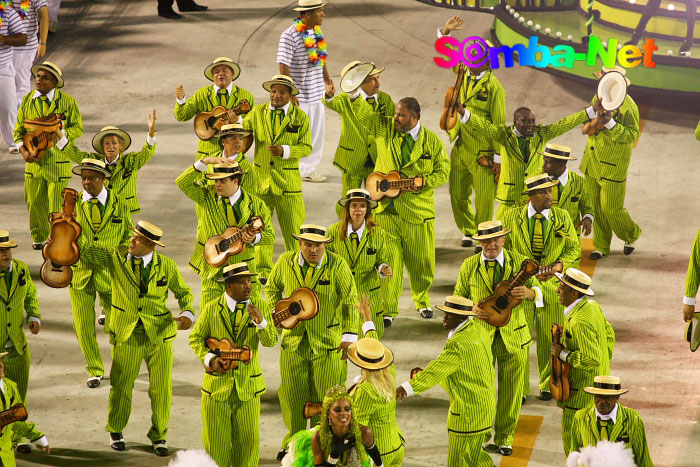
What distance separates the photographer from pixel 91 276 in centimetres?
1177

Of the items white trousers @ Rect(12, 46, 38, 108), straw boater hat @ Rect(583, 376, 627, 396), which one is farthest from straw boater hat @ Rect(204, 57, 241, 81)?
straw boater hat @ Rect(583, 376, 627, 396)

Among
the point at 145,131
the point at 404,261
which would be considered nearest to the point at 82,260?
the point at 404,261

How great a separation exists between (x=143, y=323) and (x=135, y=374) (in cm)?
50

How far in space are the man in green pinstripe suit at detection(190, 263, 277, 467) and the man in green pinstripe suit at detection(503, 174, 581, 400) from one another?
2.75 metres

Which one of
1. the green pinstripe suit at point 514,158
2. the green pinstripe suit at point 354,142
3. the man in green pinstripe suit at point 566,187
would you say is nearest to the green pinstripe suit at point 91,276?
the green pinstripe suit at point 354,142

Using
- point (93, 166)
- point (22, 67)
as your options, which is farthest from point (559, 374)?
point (22, 67)

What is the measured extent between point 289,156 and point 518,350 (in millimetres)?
3775

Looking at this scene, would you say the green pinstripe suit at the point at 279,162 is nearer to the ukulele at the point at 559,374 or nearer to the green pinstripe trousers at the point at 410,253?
the green pinstripe trousers at the point at 410,253

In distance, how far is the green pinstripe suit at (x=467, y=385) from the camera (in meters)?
9.70

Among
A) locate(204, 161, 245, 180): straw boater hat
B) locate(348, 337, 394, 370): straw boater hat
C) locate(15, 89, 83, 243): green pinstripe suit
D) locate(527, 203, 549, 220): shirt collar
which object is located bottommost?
locate(15, 89, 83, 243): green pinstripe suit

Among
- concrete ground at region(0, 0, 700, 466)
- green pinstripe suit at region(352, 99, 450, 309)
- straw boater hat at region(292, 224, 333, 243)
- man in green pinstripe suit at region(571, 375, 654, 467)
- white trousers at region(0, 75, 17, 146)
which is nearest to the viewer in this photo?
man in green pinstripe suit at region(571, 375, 654, 467)

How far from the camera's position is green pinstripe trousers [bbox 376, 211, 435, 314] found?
1282cm

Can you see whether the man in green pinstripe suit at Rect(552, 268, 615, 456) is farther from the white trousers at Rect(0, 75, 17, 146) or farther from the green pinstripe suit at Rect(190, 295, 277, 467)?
the white trousers at Rect(0, 75, 17, 146)

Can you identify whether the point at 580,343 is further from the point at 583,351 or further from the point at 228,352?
the point at 228,352
